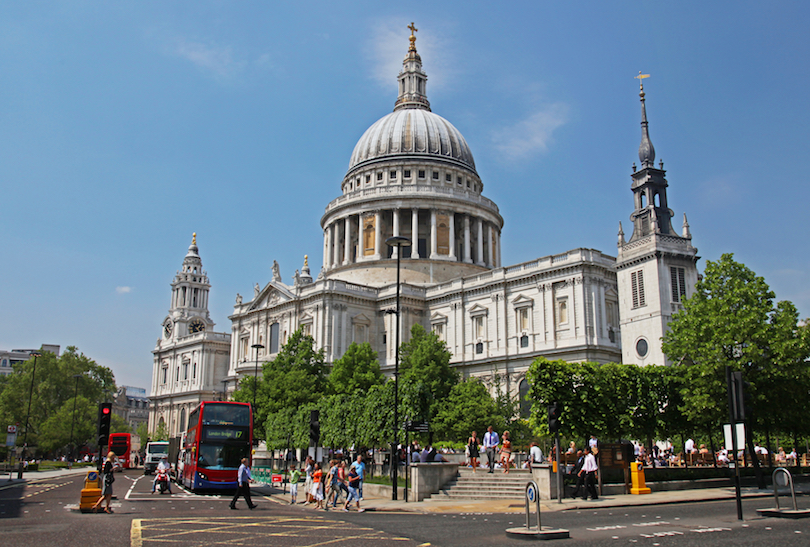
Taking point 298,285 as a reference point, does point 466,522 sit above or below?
below

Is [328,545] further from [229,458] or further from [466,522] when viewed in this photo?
[229,458]

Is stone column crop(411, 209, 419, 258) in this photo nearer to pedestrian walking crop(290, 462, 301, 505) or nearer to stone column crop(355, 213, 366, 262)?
stone column crop(355, 213, 366, 262)

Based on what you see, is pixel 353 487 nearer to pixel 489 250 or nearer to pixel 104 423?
pixel 104 423

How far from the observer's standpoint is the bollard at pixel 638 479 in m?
28.6

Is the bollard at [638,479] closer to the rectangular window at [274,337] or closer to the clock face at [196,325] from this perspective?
the rectangular window at [274,337]

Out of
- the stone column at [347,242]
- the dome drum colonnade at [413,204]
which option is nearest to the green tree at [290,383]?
the dome drum colonnade at [413,204]

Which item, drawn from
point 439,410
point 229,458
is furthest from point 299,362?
point 229,458

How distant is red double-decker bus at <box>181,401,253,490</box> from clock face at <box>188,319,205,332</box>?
8844cm

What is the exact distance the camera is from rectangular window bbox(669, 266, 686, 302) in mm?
50447

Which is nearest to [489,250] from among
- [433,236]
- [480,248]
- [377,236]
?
[480,248]

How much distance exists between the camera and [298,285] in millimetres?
77188

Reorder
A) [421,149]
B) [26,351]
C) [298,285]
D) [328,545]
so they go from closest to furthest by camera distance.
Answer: [328,545], [298,285], [421,149], [26,351]

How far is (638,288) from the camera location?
5238cm

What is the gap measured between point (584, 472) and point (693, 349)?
34.9 feet
